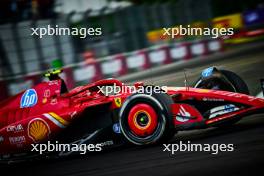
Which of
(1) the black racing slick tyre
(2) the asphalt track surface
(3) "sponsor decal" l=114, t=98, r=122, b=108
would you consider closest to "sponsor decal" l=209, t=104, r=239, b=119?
(2) the asphalt track surface

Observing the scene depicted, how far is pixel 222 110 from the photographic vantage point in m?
6.48

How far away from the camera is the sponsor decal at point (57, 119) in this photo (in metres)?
7.10

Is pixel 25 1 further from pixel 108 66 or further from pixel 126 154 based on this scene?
pixel 126 154

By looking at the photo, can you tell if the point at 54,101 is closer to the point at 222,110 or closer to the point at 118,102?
the point at 118,102

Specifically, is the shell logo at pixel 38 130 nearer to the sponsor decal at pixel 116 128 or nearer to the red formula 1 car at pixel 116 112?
the red formula 1 car at pixel 116 112

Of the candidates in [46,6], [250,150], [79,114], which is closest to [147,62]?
[46,6]

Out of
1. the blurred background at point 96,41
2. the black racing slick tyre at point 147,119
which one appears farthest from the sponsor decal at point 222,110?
the blurred background at point 96,41

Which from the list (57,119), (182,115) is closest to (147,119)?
(182,115)

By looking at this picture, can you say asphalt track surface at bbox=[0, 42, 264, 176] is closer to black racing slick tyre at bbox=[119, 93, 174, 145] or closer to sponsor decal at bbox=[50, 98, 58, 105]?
black racing slick tyre at bbox=[119, 93, 174, 145]

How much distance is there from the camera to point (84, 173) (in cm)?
605

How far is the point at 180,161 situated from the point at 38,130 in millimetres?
2399

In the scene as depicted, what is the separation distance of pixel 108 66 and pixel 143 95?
43.5ft

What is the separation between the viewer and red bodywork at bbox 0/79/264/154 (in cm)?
661

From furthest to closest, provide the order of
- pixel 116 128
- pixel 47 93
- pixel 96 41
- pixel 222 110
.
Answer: pixel 96 41, pixel 47 93, pixel 116 128, pixel 222 110
